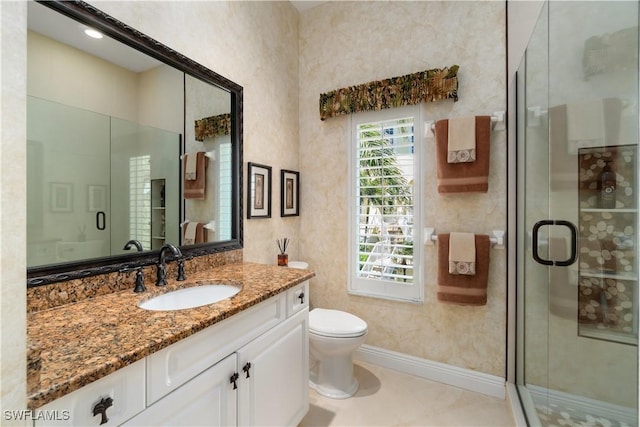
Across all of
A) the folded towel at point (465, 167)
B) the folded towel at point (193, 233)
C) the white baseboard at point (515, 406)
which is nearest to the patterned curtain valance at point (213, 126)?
the folded towel at point (193, 233)

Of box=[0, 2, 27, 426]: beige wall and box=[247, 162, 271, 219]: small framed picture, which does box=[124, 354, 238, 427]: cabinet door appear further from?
box=[247, 162, 271, 219]: small framed picture

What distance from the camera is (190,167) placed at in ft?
5.45

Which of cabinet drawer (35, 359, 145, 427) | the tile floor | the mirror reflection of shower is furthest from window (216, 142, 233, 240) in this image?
the tile floor

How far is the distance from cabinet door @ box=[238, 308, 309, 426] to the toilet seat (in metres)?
0.25

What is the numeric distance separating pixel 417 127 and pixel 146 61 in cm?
174

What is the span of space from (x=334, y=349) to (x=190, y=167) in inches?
55.4

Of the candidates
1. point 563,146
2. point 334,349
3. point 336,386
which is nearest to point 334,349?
point 334,349

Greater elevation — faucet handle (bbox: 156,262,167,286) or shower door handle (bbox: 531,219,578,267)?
shower door handle (bbox: 531,219,578,267)

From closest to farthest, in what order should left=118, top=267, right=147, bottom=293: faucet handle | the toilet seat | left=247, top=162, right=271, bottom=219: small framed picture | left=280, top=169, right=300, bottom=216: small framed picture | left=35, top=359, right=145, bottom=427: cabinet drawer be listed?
left=35, top=359, right=145, bottom=427: cabinet drawer → left=118, top=267, right=147, bottom=293: faucet handle → the toilet seat → left=247, top=162, right=271, bottom=219: small framed picture → left=280, top=169, right=300, bottom=216: small framed picture

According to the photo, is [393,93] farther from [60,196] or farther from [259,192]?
[60,196]

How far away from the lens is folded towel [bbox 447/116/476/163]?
6.24ft

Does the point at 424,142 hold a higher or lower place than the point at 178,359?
higher

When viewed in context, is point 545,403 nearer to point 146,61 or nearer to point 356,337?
point 356,337

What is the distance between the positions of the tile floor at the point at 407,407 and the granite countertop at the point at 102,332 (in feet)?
3.27
